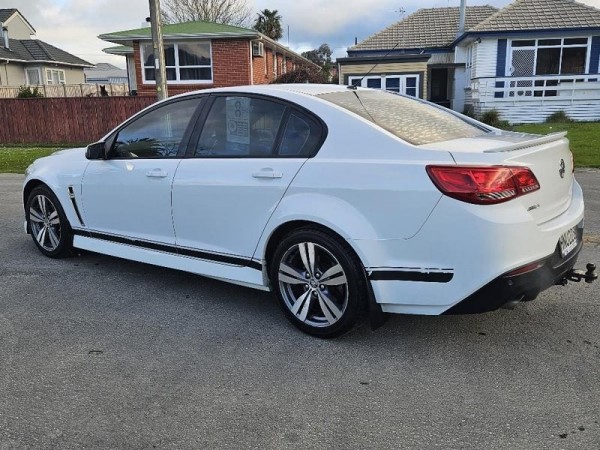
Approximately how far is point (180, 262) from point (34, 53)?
4122 cm

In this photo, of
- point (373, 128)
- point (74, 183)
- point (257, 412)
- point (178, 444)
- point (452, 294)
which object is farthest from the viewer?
point (74, 183)

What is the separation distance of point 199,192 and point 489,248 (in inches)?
81.8

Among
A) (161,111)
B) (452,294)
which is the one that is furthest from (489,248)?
(161,111)

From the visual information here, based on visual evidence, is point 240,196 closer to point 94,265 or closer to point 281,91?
point 281,91

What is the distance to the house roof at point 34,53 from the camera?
125 feet

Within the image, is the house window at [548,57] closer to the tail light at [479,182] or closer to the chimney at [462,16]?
the chimney at [462,16]

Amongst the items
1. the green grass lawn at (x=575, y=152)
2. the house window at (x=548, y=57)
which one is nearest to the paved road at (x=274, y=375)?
the green grass lawn at (x=575, y=152)

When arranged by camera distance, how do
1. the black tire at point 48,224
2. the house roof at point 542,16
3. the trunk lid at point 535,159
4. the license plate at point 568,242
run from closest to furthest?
the trunk lid at point 535,159
the license plate at point 568,242
the black tire at point 48,224
the house roof at point 542,16

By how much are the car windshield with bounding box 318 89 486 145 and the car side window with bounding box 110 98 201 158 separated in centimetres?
119

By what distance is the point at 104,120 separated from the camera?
19.5 m

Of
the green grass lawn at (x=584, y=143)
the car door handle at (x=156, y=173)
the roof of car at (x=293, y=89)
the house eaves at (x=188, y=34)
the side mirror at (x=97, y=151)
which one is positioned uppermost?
the house eaves at (x=188, y=34)

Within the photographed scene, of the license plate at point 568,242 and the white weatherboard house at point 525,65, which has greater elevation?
the white weatherboard house at point 525,65

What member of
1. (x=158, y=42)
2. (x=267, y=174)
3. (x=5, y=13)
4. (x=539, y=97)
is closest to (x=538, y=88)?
(x=539, y=97)

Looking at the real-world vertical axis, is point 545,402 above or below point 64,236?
below
